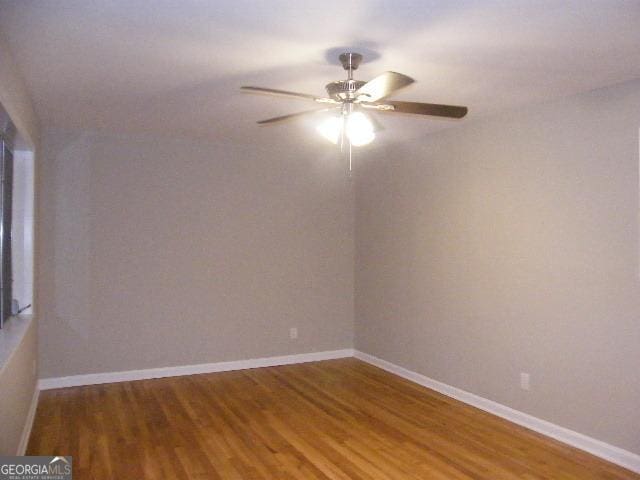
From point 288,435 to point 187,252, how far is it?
7.51 ft

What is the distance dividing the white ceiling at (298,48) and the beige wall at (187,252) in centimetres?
118

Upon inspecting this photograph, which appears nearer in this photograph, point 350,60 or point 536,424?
point 350,60

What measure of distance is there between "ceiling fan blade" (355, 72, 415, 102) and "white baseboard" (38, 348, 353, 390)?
3604 millimetres

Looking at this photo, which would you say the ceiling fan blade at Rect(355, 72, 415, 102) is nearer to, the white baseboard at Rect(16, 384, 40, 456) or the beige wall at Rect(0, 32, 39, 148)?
the beige wall at Rect(0, 32, 39, 148)

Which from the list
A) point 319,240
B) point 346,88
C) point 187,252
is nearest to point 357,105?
point 346,88

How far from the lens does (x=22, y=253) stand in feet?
12.3

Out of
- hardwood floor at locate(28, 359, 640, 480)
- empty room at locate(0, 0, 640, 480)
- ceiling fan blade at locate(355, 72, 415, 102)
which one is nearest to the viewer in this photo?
ceiling fan blade at locate(355, 72, 415, 102)

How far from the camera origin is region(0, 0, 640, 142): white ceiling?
2.22m

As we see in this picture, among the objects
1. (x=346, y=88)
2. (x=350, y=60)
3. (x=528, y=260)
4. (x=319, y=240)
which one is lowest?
(x=528, y=260)

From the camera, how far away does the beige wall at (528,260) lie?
129 inches

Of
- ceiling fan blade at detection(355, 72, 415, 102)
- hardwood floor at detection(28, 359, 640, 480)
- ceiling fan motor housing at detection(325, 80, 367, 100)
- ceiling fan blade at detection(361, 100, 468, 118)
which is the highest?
ceiling fan motor housing at detection(325, 80, 367, 100)

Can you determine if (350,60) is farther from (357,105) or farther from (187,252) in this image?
(187,252)

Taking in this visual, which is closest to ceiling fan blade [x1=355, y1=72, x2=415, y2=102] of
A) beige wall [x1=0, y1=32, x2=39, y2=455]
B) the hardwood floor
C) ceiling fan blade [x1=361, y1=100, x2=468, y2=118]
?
ceiling fan blade [x1=361, y1=100, x2=468, y2=118]

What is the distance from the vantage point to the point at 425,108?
266 cm
